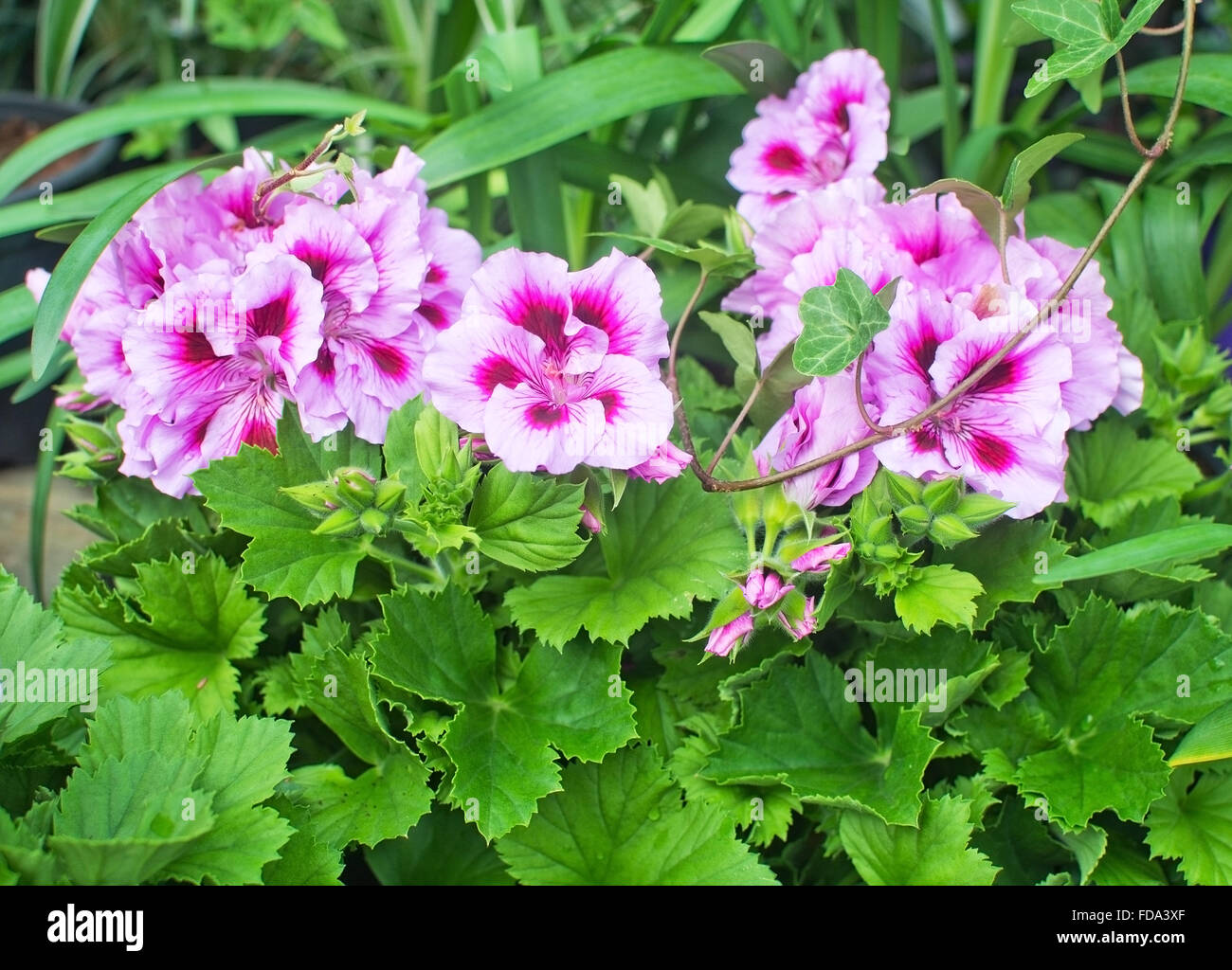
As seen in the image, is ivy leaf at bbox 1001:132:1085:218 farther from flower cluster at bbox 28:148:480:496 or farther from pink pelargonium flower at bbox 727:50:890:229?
flower cluster at bbox 28:148:480:496

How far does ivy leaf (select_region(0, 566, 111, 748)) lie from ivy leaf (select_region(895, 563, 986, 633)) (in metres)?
0.66

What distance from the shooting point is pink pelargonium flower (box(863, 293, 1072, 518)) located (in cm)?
91

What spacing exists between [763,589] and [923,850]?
0.83ft

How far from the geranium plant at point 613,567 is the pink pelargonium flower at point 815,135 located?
106 mm

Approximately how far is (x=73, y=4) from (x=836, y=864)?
172 cm

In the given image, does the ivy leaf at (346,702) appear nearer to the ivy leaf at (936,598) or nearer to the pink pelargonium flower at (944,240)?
the ivy leaf at (936,598)

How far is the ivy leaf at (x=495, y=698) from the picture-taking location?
36.4 inches

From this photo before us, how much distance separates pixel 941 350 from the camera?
91 centimetres

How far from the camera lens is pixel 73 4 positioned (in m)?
1.82

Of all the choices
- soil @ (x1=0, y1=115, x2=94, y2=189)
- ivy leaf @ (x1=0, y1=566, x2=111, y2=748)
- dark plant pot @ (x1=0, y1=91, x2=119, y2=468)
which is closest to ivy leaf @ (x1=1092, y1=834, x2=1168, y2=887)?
ivy leaf @ (x1=0, y1=566, x2=111, y2=748)

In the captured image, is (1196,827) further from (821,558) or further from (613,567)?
(613,567)

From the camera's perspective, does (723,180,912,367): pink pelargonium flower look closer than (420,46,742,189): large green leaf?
Yes
